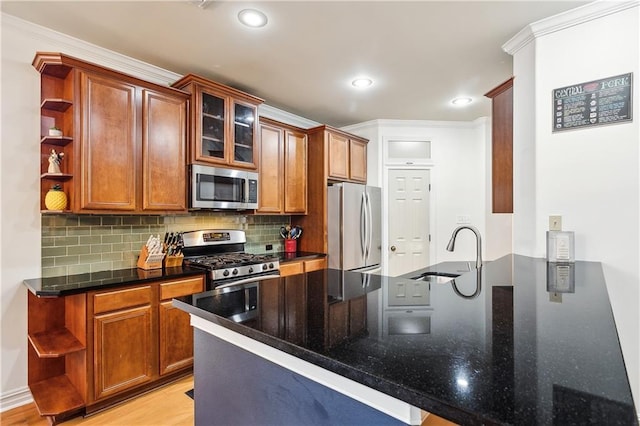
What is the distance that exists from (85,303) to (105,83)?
1485 mm

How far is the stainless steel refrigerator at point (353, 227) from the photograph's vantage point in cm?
379

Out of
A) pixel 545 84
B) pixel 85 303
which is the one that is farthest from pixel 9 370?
pixel 545 84

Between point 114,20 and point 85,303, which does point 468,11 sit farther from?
point 85,303

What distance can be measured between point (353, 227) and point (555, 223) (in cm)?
211

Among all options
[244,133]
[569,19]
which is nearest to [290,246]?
[244,133]

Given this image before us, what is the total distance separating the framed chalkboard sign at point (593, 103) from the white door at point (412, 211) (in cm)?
233

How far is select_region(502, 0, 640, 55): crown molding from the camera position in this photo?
6.27 feet

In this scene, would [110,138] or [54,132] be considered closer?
[54,132]

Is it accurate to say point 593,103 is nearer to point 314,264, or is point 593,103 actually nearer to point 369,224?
point 369,224

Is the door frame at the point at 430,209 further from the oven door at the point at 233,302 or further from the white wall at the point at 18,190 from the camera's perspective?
the white wall at the point at 18,190

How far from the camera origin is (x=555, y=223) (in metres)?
2.11

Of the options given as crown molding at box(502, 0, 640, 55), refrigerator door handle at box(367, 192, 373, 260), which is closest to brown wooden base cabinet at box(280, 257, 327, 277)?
refrigerator door handle at box(367, 192, 373, 260)

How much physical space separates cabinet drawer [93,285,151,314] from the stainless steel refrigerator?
2030 millimetres

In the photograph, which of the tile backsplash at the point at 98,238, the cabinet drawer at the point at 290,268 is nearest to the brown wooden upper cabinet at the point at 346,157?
the cabinet drawer at the point at 290,268
